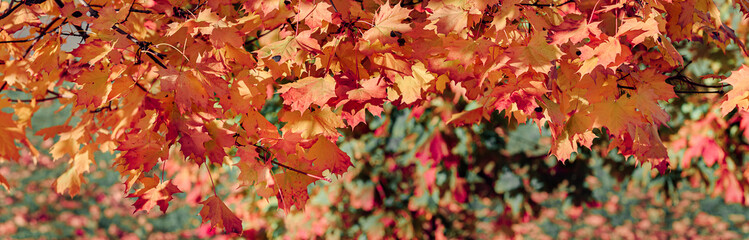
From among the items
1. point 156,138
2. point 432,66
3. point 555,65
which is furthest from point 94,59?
point 555,65

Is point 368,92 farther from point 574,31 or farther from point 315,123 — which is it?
point 574,31

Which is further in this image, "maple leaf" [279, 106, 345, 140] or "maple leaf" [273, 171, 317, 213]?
"maple leaf" [273, 171, 317, 213]

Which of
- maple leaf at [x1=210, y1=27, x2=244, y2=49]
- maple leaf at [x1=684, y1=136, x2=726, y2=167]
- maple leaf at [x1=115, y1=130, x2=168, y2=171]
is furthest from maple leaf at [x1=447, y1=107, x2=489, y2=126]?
maple leaf at [x1=684, y1=136, x2=726, y2=167]

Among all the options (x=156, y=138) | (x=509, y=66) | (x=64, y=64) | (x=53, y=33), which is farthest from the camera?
(x=64, y=64)

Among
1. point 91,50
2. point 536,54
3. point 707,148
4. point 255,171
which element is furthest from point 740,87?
point 707,148

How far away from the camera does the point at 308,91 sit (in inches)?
61.2

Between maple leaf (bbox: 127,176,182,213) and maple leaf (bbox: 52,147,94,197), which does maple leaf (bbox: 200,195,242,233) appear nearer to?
maple leaf (bbox: 127,176,182,213)

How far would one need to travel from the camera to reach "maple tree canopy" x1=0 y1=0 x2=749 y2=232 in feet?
4.99

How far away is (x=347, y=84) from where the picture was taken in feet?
5.18

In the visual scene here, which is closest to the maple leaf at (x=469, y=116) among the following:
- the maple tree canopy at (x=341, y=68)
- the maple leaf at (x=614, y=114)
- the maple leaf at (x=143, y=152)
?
the maple tree canopy at (x=341, y=68)

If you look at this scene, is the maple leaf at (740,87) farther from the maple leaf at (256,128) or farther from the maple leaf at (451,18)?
the maple leaf at (256,128)

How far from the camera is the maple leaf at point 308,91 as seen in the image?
1.54m

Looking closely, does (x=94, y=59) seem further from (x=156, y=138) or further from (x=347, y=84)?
(x=347, y=84)

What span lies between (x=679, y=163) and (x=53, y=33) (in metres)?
4.42
